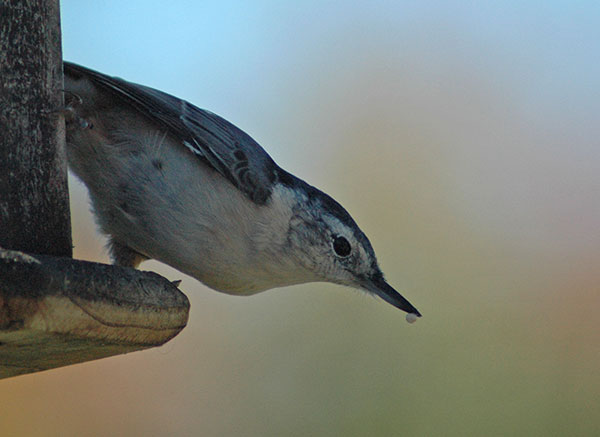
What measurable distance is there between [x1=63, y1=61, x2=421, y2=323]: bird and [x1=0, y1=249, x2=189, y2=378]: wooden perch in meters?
0.82

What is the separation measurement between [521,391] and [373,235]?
1.18 meters

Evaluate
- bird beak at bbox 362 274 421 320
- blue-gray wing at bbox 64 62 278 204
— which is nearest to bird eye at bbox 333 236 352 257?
bird beak at bbox 362 274 421 320

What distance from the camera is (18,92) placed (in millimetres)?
2043

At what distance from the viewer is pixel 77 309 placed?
5.17ft

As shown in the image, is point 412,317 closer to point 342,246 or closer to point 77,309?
point 342,246

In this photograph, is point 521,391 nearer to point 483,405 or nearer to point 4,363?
point 483,405

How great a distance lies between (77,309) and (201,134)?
4.51 feet

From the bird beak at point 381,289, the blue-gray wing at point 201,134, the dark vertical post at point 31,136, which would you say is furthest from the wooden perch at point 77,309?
the bird beak at point 381,289

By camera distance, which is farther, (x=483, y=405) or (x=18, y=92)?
(x=483, y=405)

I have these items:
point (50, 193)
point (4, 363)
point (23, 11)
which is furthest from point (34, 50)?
point (4, 363)

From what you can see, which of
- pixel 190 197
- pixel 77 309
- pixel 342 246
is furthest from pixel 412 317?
pixel 77 309

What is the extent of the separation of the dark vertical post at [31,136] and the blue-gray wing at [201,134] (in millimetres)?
629

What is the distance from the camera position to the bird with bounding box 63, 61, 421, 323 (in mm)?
2691

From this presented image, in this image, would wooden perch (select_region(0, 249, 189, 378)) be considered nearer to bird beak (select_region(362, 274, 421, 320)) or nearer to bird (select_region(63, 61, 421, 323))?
bird (select_region(63, 61, 421, 323))
